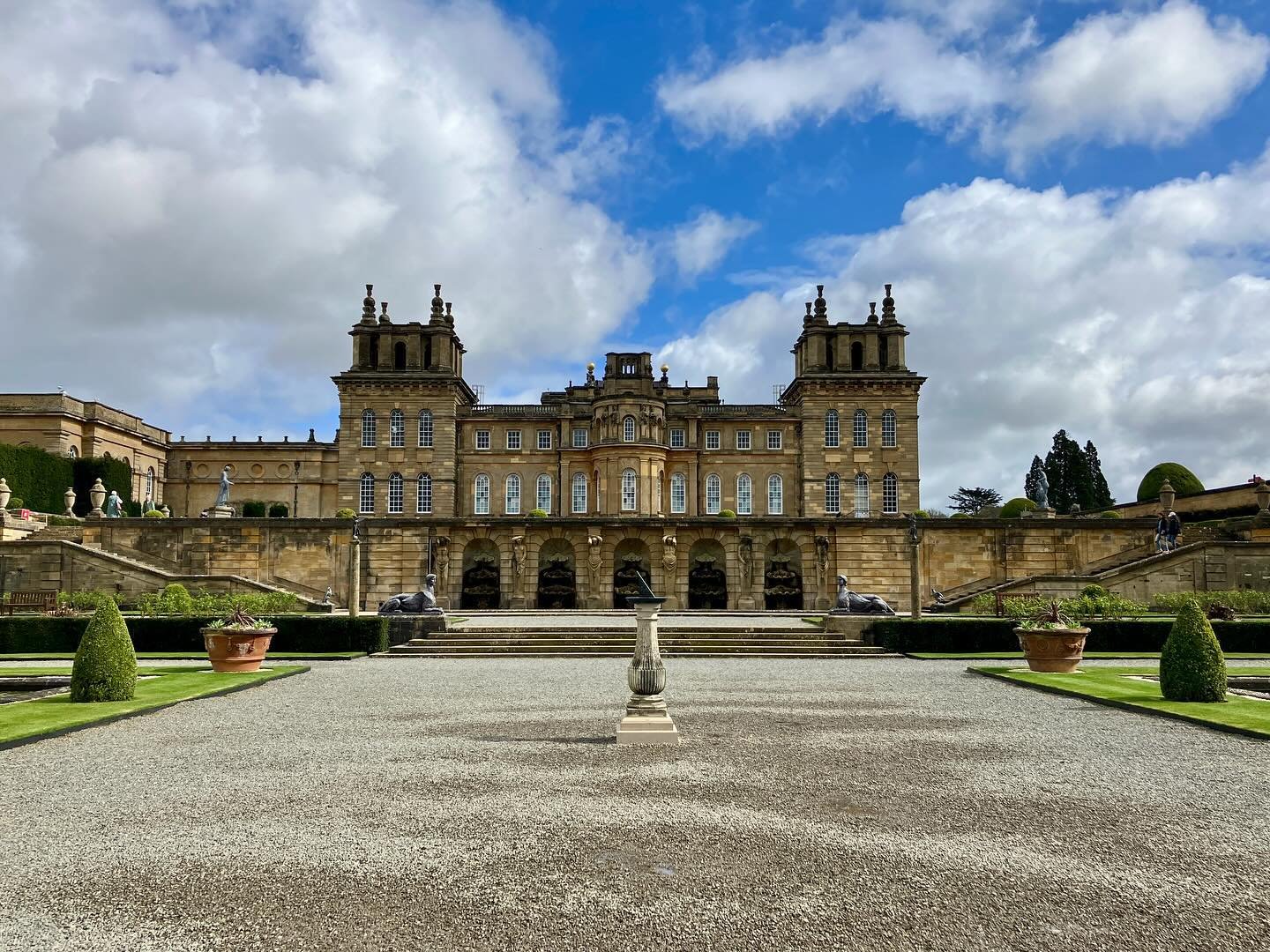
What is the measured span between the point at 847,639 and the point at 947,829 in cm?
1784

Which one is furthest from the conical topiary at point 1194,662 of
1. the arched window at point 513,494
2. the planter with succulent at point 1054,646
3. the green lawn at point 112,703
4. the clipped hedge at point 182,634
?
the arched window at point 513,494

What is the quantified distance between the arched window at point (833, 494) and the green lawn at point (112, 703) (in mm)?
41902

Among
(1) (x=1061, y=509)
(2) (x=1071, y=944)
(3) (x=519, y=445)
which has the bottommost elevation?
(2) (x=1071, y=944)

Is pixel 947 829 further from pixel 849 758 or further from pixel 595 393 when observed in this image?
pixel 595 393

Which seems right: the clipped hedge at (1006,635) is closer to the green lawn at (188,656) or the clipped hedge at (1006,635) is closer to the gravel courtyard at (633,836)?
the gravel courtyard at (633,836)

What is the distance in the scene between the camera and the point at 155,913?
5500 millimetres

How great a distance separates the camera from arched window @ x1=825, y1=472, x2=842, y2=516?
2247 inches

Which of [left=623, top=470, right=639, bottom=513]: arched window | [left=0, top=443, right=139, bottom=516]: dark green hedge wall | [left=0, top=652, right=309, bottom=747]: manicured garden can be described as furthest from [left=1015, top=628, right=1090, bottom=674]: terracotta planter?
[left=0, top=443, right=139, bottom=516]: dark green hedge wall

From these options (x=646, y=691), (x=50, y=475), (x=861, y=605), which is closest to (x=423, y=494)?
(x=50, y=475)

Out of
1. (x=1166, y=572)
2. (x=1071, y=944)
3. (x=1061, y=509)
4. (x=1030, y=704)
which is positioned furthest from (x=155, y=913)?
(x=1061, y=509)

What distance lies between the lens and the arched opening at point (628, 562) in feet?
136

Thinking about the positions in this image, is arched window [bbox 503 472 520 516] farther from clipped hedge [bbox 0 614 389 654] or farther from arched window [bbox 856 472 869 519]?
clipped hedge [bbox 0 614 389 654]

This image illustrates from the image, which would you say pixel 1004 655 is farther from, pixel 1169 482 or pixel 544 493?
pixel 544 493

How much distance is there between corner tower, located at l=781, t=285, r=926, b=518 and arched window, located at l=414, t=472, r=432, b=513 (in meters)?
21.6
